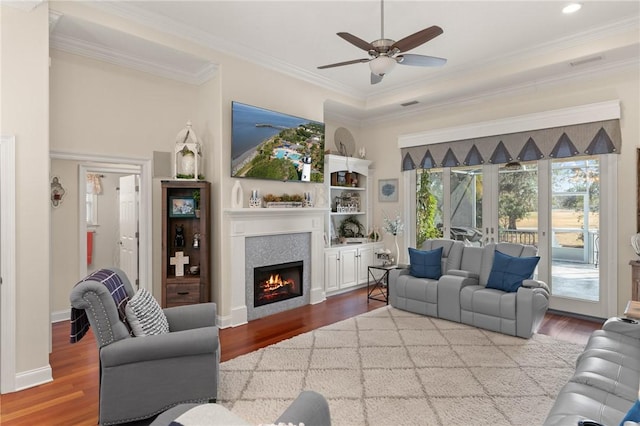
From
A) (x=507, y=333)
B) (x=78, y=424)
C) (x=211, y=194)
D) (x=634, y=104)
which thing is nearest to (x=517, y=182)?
(x=634, y=104)

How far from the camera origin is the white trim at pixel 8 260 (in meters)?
2.81

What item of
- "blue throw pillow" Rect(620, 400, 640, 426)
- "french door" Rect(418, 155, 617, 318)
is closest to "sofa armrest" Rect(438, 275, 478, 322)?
"french door" Rect(418, 155, 617, 318)

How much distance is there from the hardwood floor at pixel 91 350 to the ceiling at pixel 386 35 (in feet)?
10.4

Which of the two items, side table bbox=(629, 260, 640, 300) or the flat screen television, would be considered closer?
side table bbox=(629, 260, 640, 300)

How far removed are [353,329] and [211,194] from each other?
2.40 metres

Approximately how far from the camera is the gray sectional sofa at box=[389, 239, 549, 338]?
152 inches

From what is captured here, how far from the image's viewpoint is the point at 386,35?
4082 mm

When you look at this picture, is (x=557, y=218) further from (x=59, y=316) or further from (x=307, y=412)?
(x=59, y=316)

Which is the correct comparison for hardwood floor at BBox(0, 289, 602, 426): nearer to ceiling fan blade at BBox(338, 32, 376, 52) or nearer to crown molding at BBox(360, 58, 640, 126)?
ceiling fan blade at BBox(338, 32, 376, 52)

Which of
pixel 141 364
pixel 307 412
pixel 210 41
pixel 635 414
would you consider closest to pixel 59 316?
pixel 141 364

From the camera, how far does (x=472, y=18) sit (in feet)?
12.1

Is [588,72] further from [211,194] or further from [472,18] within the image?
[211,194]

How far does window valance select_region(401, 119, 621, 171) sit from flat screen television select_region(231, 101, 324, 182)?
1.85 metres

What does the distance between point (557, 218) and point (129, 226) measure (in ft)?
20.2
